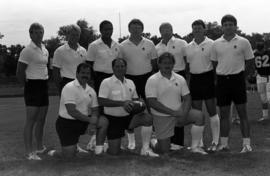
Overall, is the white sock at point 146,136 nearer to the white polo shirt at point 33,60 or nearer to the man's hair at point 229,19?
the white polo shirt at point 33,60

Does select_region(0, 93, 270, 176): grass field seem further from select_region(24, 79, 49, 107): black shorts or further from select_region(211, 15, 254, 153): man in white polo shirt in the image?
select_region(24, 79, 49, 107): black shorts

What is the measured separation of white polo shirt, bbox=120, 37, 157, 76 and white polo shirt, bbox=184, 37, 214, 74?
2.36 ft

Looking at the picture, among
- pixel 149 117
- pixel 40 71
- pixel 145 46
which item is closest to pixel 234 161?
pixel 149 117

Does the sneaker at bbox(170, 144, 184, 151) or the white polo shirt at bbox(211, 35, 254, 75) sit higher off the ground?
the white polo shirt at bbox(211, 35, 254, 75)

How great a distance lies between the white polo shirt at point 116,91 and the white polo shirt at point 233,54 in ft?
5.20

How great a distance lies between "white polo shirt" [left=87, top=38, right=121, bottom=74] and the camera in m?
7.51

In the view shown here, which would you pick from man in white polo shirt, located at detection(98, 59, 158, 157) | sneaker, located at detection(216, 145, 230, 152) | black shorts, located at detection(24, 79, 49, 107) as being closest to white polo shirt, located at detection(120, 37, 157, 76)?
man in white polo shirt, located at detection(98, 59, 158, 157)

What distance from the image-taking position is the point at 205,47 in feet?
24.0

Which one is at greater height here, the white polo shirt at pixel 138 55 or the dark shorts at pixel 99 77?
the white polo shirt at pixel 138 55

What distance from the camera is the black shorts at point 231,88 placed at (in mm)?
7008

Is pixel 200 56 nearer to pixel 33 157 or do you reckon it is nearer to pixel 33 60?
pixel 33 60

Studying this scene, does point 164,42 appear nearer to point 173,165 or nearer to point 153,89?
point 153,89

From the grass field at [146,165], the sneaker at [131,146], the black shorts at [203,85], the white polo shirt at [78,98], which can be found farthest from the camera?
the sneaker at [131,146]

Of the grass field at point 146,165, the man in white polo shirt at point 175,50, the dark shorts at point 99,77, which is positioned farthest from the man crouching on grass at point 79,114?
the man in white polo shirt at point 175,50
